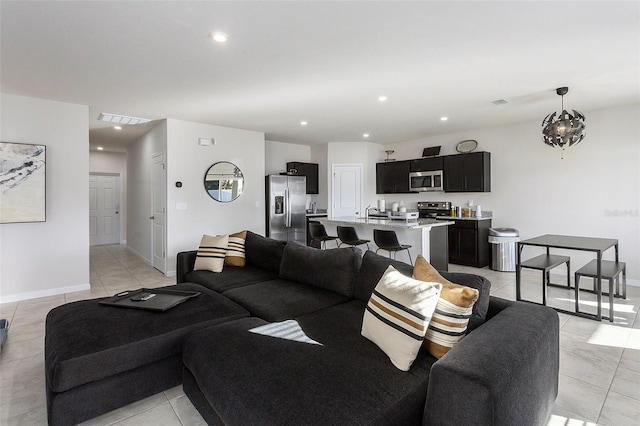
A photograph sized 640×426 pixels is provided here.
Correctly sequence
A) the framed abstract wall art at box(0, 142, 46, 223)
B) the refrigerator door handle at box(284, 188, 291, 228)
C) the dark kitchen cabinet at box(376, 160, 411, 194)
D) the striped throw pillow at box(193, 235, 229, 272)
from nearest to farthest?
the striped throw pillow at box(193, 235, 229, 272), the framed abstract wall art at box(0, 142, 46, 223), the refrigerator door handle at box(284, 188, 291, 228), the dark kitchen cabinet at box(376, 160, 411, 194)

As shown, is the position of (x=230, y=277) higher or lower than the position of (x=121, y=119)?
lower

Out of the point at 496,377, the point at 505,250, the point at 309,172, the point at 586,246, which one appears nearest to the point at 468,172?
the point at 505,250

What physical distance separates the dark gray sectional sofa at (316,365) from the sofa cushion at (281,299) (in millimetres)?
13

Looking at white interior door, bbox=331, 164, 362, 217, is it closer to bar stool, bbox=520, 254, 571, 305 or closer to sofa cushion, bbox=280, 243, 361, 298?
bar stool, bbox=520, 254, 571, 305

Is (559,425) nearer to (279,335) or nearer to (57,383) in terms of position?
(279,335)

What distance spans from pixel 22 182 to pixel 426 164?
22.2ft

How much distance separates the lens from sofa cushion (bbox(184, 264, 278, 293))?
3012 millimetres

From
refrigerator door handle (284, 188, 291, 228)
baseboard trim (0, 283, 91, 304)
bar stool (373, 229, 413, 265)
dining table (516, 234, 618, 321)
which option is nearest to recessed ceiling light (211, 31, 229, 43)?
bar stool (373, 229, 413, 265)

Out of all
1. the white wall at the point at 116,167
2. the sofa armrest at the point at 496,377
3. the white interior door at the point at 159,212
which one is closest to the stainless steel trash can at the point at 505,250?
the sofa armrest at the point at 496,377

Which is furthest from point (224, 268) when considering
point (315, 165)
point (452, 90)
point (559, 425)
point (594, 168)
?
point (594, 168)

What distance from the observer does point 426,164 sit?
22.8 feet

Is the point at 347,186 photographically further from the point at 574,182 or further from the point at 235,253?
the point at 235,253

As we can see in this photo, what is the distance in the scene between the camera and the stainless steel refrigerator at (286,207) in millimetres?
6812

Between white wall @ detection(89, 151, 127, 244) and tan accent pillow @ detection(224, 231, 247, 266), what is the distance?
6980mm
